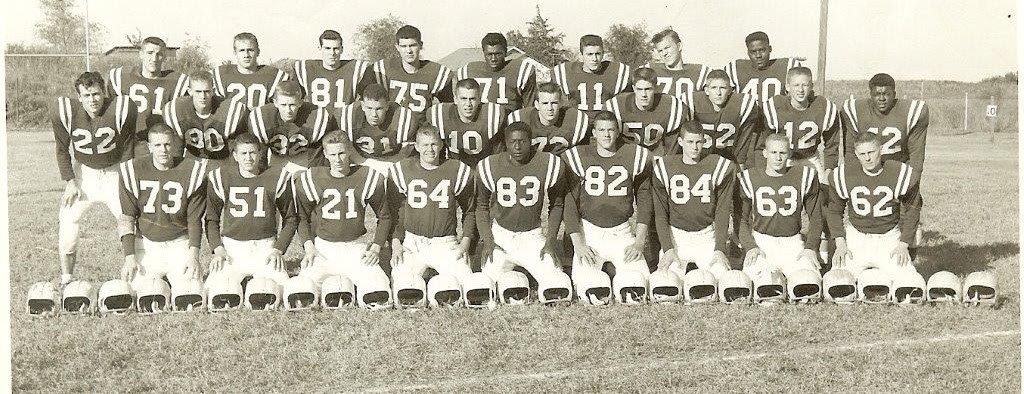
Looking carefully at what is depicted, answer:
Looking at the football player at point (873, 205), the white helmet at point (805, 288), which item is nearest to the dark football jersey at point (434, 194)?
the white helmet at point (805, 288)

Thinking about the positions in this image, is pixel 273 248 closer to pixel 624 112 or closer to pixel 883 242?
pixel 624 112

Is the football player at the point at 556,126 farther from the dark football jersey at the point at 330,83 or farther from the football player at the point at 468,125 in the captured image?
the dark football jersey at the point at 330,83

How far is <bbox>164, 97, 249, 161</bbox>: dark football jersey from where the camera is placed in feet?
15.8

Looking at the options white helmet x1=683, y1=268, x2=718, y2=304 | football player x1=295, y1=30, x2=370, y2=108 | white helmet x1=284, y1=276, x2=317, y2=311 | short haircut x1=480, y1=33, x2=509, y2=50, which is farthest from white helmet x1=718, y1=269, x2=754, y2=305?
football player x1=295, y1=30, x2=370, y2=108

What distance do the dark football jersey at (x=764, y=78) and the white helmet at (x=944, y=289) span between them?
1376 millimetres

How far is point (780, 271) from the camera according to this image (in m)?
4.59

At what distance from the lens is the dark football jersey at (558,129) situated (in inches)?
195

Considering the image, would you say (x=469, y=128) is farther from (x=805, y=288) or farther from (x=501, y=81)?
(x=805, y=288)

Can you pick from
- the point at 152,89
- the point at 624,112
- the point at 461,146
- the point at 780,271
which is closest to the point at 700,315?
the point at 780,271

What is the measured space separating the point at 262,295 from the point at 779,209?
2.60m

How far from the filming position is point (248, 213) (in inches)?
181

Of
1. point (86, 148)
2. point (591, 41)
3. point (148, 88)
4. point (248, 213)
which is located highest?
point (591, 41)

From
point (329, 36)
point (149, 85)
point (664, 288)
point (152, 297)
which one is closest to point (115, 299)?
point (152, 297)

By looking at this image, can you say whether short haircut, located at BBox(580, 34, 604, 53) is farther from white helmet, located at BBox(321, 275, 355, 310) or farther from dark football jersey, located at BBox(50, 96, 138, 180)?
dark football jersey, located at BBox(50, 96, 138, 180)
